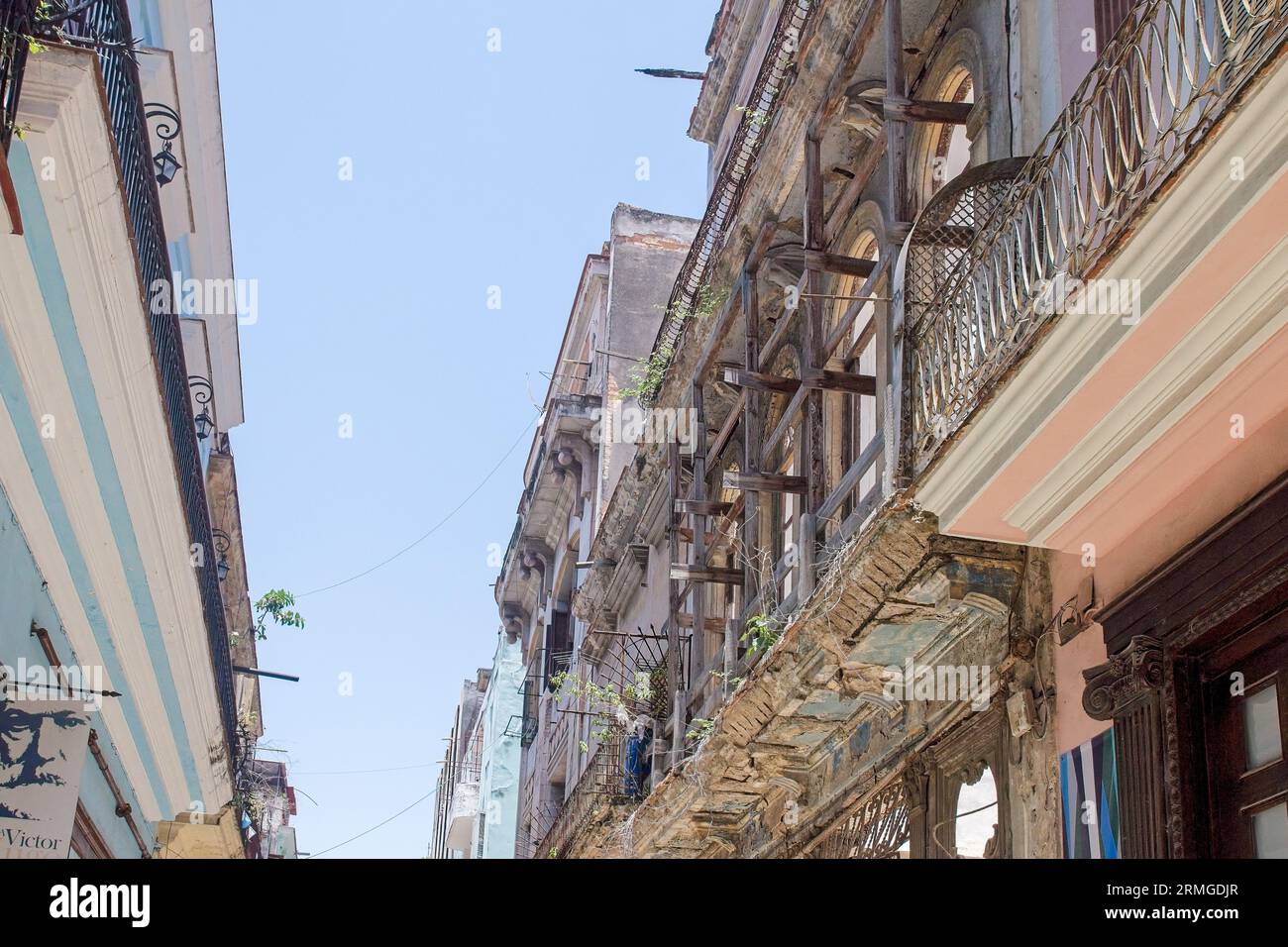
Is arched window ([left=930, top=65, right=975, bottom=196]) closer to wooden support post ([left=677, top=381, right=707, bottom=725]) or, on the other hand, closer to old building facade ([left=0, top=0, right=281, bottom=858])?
wooden support post ([left=677, top=381, right=707, bottom=725])

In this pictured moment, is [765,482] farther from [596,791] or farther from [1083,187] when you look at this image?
[596,791]

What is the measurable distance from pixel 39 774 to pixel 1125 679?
519 cm

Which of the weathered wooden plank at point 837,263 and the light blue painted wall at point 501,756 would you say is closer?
the weathered wooden plank at point 837,263

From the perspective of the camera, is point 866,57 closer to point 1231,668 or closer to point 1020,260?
point 1020,260

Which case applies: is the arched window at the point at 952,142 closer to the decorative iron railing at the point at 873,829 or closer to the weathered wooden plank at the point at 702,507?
the weathered wooden plank at the point at 702,507

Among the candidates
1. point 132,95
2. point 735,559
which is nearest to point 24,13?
point 132,95

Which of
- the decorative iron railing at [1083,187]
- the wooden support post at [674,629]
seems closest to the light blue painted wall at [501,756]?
the wooden support post at [674,629]

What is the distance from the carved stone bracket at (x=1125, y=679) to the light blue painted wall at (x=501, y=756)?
22.2 m

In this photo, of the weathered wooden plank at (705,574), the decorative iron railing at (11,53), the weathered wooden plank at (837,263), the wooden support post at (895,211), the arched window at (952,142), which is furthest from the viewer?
the weathered wooden plank at (705,574)

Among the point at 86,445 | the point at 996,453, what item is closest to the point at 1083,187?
the point at 996,453

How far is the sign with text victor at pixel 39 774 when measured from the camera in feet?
24.5

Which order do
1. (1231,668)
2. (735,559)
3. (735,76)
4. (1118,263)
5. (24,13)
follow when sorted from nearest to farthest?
1. (24,13)
2. (1118,263)
3. (1231,668)
4. (735,559)
5. (735,76)
